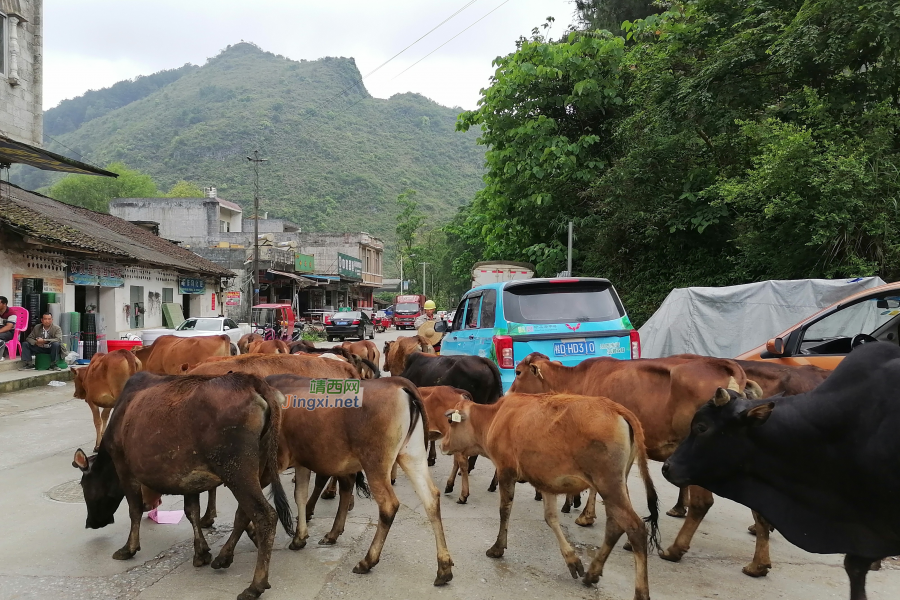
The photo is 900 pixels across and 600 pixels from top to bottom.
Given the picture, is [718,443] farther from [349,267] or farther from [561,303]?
[349,267]

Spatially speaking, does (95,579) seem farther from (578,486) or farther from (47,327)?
(47,327)

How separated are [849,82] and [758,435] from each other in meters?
11.2

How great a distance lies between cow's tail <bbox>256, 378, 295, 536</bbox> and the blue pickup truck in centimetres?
361

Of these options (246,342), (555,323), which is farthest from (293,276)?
(555,323)

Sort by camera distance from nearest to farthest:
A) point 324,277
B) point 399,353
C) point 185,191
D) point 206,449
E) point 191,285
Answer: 1. point 206,449
2. point 399,353
3. point 191,285
4. point 324,277
5. point 185,191

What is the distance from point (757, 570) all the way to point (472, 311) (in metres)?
5.08

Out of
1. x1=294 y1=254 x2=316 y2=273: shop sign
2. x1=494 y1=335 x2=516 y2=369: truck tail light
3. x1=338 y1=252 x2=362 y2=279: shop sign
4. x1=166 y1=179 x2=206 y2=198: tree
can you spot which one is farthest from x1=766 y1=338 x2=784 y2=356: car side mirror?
x1=166 y1=179 x2=206 y2=198: tree

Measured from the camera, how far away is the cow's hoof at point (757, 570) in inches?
164

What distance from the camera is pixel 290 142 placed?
334ft

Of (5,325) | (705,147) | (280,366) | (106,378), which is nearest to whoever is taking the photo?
(280,366)

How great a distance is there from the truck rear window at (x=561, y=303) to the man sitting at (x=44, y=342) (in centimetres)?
1273

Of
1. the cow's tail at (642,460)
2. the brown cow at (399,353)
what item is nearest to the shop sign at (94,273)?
the brown cow at (399,353)

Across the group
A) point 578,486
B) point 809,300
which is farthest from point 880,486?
point 809,300

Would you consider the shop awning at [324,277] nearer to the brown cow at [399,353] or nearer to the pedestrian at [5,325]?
the pedestrian at [5,325]
